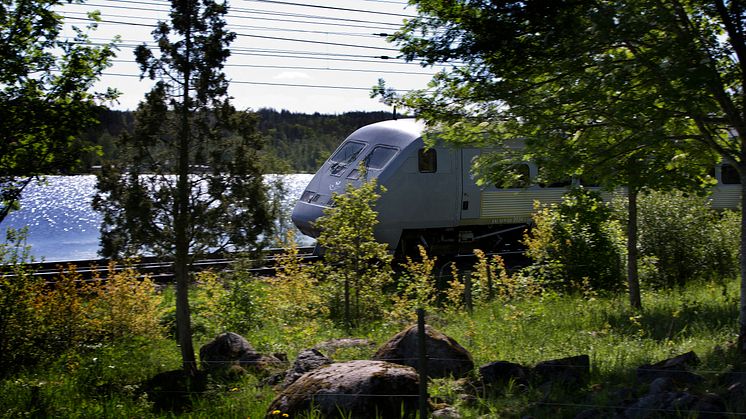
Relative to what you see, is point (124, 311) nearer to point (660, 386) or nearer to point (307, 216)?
point (307, 216)

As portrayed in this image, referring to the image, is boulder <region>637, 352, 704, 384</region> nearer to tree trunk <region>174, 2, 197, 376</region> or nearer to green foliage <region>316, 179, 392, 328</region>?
tree trunk <region>174, 2, 197, 376</region>

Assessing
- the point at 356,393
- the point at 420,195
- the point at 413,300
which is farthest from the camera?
the point at 420,195

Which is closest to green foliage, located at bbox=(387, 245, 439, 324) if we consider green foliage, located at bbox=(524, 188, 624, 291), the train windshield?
green foliage, located at bbox=(524, 188, 624, 291)

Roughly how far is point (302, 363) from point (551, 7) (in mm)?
4795

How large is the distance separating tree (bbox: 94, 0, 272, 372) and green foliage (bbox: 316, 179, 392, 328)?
3548mm

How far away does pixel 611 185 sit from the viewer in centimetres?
909

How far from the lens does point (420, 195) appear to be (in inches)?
674

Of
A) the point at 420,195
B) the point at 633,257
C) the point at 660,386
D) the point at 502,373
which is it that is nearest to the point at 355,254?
the point at 633,257

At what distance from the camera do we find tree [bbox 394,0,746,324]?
26.3 ft

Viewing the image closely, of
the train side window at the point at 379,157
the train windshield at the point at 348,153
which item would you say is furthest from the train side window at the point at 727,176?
the train windshield at the point at 348,153

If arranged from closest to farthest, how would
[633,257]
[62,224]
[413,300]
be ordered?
1. [633,257]
2. [413,300]
3. [62,224]

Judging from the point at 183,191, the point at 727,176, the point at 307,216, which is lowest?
the point at 307,216

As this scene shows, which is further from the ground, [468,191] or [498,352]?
[468,191]

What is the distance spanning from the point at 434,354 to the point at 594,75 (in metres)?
3.57
